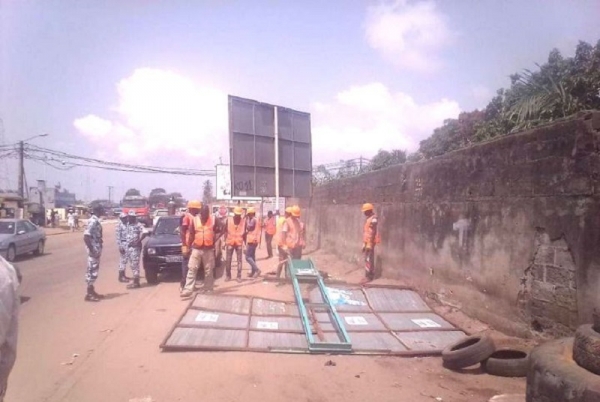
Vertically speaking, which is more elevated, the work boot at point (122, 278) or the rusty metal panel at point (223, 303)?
the rusty metal panel at point (223, 303)

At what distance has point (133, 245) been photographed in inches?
441

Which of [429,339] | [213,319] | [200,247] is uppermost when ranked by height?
[200,247]

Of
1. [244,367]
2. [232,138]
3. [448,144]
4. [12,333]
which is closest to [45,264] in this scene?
[232,138]

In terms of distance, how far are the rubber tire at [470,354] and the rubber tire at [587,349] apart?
2.10m

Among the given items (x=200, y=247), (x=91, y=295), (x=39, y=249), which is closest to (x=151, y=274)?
(x=91, y=295)

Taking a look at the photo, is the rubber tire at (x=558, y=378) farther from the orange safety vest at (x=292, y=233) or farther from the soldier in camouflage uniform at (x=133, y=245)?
the soldier in camouflage uniform at (x=133, y=245)

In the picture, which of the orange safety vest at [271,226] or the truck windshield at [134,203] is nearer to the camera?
the orange safety vest at [271,226]

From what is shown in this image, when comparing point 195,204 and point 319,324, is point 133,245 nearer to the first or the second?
point 195,204

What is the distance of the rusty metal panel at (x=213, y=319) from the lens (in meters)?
6.80

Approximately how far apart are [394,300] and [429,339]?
5.59 ft

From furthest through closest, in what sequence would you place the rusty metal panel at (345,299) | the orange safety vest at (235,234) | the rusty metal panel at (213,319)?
the orange safety vest at (235,234) < the rusty metal panel at (345,299) < the rusty metal panel at (213,319)

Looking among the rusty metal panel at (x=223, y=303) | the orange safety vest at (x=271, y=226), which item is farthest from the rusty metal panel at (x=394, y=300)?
the orange safety vest at (x=271, y=226)

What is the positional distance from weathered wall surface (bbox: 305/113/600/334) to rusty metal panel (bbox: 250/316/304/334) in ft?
9.10

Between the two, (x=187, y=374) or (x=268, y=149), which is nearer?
(x=187, y=374)
